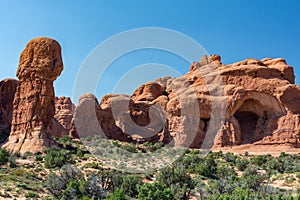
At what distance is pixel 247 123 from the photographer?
4638cm

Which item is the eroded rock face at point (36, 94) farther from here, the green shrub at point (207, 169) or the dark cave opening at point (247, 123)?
the dark cave opening at point (247, 123)

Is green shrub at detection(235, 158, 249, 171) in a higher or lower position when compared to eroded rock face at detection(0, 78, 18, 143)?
lower

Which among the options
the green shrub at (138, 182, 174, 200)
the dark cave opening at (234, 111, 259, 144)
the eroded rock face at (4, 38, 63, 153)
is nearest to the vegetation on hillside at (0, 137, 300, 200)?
the green shrub at (138, 182, 174, 200)

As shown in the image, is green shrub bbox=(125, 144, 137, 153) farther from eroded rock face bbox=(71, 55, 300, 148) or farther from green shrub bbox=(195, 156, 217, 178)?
green shrub bbox=(195, 156, 217, 178)

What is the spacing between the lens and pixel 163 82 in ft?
203

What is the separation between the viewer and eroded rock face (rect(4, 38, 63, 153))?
115 ft

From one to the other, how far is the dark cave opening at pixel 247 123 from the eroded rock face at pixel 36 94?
23.6 meters

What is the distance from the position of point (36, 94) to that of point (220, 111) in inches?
858

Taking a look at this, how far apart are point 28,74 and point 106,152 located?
1157 cm

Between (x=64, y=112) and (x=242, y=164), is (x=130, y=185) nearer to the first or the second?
(x=242, y=164)

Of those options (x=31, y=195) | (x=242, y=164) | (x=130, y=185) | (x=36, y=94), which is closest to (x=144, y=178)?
(x=130, y=185)

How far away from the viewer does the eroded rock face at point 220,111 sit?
41.8 metres

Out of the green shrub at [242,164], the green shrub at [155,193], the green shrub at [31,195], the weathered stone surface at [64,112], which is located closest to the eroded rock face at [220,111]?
the green shrub at [242,164]

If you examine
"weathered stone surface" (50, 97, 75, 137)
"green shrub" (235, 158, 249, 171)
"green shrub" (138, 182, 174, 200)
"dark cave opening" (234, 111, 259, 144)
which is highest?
"weathered stone surface" (50, 97, 75, 137)
